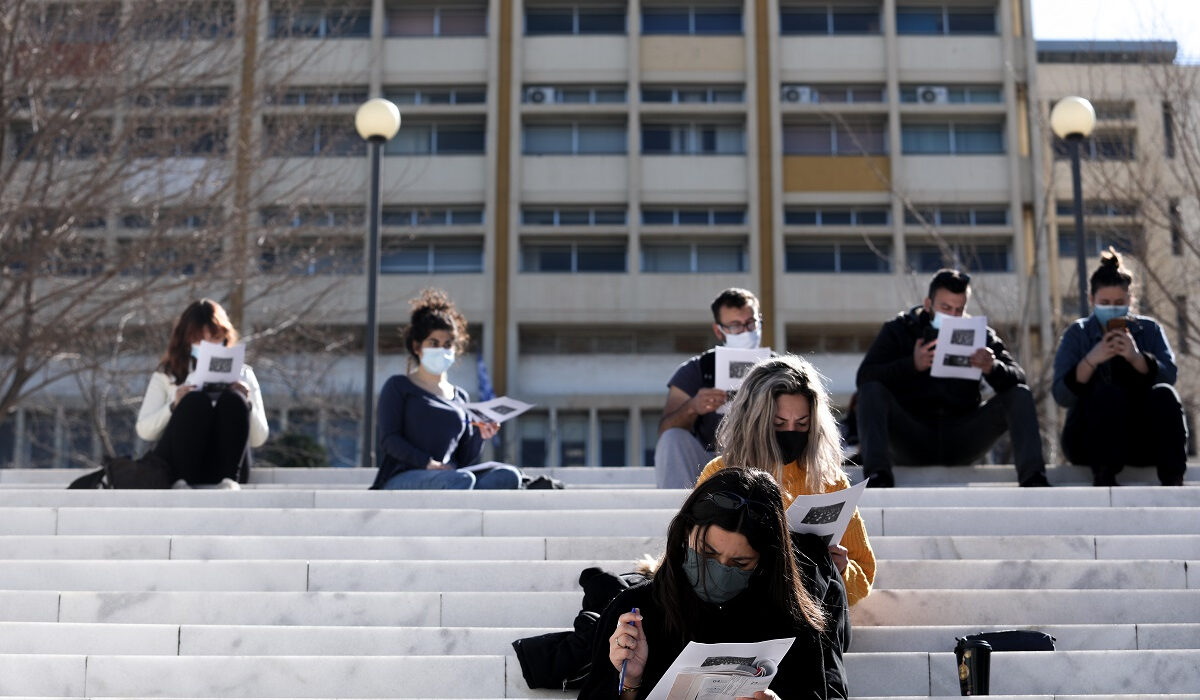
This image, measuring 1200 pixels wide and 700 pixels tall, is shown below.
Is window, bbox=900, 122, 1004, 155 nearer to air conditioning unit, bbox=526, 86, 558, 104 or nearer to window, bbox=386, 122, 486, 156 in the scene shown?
air conditioning unit, bbox=526, 86, 558, 104

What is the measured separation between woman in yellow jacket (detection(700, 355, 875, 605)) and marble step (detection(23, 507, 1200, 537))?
167 cm

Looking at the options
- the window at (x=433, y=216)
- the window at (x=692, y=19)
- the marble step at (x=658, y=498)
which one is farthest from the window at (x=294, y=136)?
the window at (x=692, y=19)

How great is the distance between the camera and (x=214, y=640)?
5.55 m

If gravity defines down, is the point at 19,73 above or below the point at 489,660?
above

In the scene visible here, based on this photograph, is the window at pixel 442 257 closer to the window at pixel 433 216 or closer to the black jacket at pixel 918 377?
the window at pixel 433 216

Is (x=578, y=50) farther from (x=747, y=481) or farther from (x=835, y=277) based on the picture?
(x=747, y=481)

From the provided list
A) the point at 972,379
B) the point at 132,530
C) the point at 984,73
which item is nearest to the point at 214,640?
the point at 132,530

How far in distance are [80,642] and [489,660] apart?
5.44 ft

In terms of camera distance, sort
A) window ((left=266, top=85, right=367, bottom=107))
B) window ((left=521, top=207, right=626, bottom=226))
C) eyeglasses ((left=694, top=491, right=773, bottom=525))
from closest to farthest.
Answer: eyeglasses ((left=694, top=491, right=773, bottom=525)), window ((left=266, top=85, right=367, bottom=107)), window ((left=521, top=207, right=626, bottom=226))

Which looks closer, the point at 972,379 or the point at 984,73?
the point at 972,379

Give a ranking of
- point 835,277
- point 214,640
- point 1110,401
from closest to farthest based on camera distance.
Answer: point 214,640, point 1110,401, point 835,277

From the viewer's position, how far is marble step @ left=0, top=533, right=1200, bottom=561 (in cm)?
644

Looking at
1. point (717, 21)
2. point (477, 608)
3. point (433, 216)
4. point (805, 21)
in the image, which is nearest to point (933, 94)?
point (805, 21)

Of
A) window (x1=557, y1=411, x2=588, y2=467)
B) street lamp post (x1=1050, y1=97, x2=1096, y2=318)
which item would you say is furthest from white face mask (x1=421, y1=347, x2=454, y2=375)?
window (x1=557, y1=411, x2=588, y2=467)
